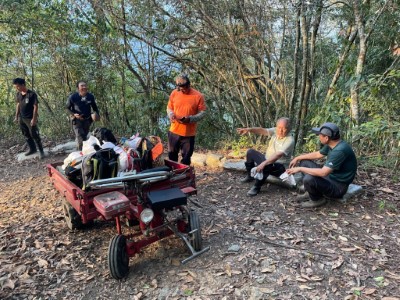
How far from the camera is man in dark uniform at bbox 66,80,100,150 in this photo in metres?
6.45

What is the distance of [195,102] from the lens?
4961 millimetres

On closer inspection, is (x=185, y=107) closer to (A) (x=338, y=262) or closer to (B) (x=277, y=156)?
(B) (x=277, y=156)

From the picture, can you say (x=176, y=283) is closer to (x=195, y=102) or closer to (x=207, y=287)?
(x=207, y=287)

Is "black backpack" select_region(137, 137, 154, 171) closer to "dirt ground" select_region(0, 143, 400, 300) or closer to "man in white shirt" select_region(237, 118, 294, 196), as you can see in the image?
"dirt ground" select_region(0, 143, 400, 300)

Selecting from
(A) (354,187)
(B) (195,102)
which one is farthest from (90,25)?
(A) (354,187)

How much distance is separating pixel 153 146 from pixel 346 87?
358 cm

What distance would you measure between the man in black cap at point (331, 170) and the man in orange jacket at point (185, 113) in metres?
1.71

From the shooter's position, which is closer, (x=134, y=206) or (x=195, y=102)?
(x=134, y=206)

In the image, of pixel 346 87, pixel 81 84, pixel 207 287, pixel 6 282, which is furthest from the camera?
Answer: pixel 81 84

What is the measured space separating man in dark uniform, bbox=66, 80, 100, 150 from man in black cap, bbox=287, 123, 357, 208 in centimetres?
437

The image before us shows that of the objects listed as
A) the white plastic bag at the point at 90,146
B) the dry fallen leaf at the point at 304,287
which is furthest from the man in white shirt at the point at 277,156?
the white plastic bag at the point at 90,146

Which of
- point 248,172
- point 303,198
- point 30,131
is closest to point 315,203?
point 303,198

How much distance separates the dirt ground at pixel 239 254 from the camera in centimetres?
292

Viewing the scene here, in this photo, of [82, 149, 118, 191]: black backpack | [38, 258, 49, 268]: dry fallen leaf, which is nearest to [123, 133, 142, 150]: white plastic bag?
[82, 149, 118, 191]: black backpack
